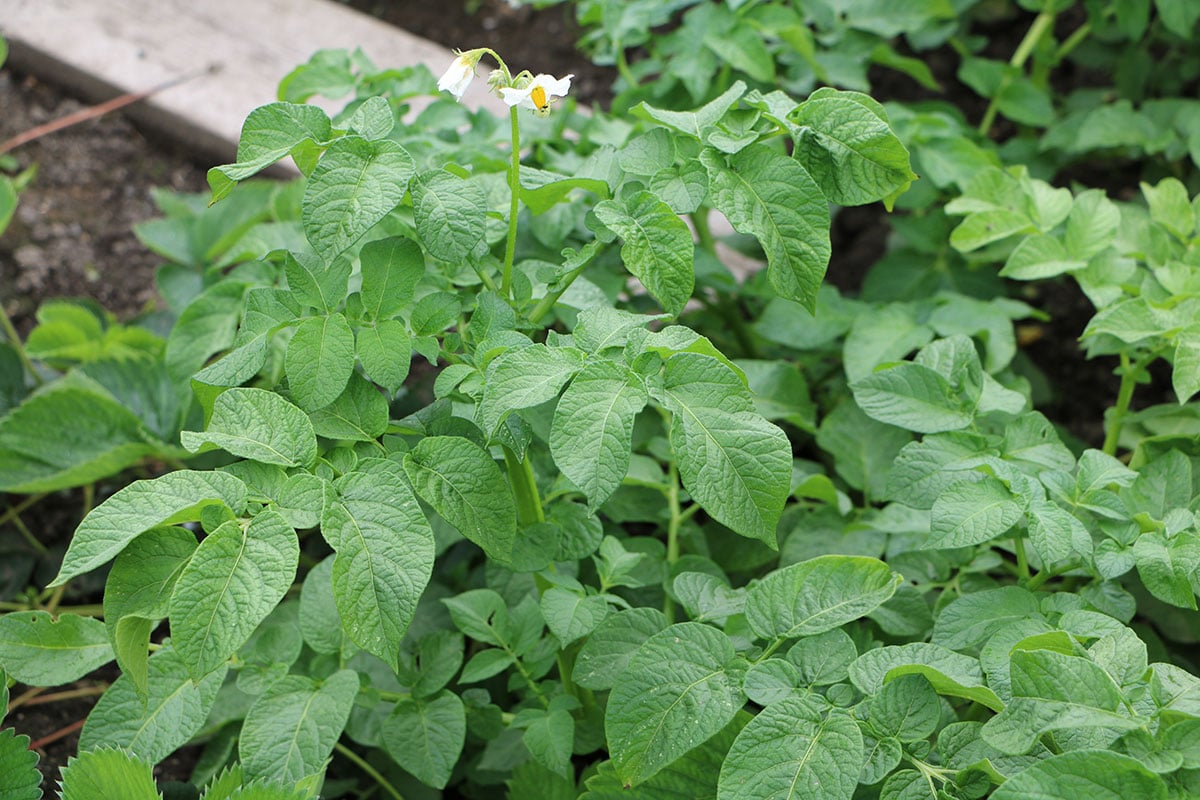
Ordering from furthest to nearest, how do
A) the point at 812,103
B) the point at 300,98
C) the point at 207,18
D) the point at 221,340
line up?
the point at 207,18 → the point at 300,98 → the point at 221,340 → the point at 812,103

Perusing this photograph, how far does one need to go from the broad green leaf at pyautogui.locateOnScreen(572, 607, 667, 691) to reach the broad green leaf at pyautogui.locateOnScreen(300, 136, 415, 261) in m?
0.42

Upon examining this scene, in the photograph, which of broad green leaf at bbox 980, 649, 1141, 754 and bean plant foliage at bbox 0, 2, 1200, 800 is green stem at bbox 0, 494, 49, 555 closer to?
bean plant foliage at bbox 0, 2, 1200, 800

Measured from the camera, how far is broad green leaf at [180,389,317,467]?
850mm

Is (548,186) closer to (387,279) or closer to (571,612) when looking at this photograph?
(387,279)

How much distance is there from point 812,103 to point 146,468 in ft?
4.07

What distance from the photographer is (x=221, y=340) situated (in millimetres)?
1301

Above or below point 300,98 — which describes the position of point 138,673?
below

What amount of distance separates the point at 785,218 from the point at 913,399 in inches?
12.0

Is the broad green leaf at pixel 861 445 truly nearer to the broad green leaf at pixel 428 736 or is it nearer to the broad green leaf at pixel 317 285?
the broad green leaf at pixel 428 736

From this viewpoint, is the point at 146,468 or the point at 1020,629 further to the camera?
the point at 146,468

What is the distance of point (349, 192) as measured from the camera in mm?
884

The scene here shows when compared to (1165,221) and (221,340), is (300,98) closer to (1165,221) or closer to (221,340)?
(221,340)

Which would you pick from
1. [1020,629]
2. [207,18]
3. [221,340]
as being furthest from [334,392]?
[207,18]

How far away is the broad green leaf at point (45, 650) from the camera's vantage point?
102 cm
